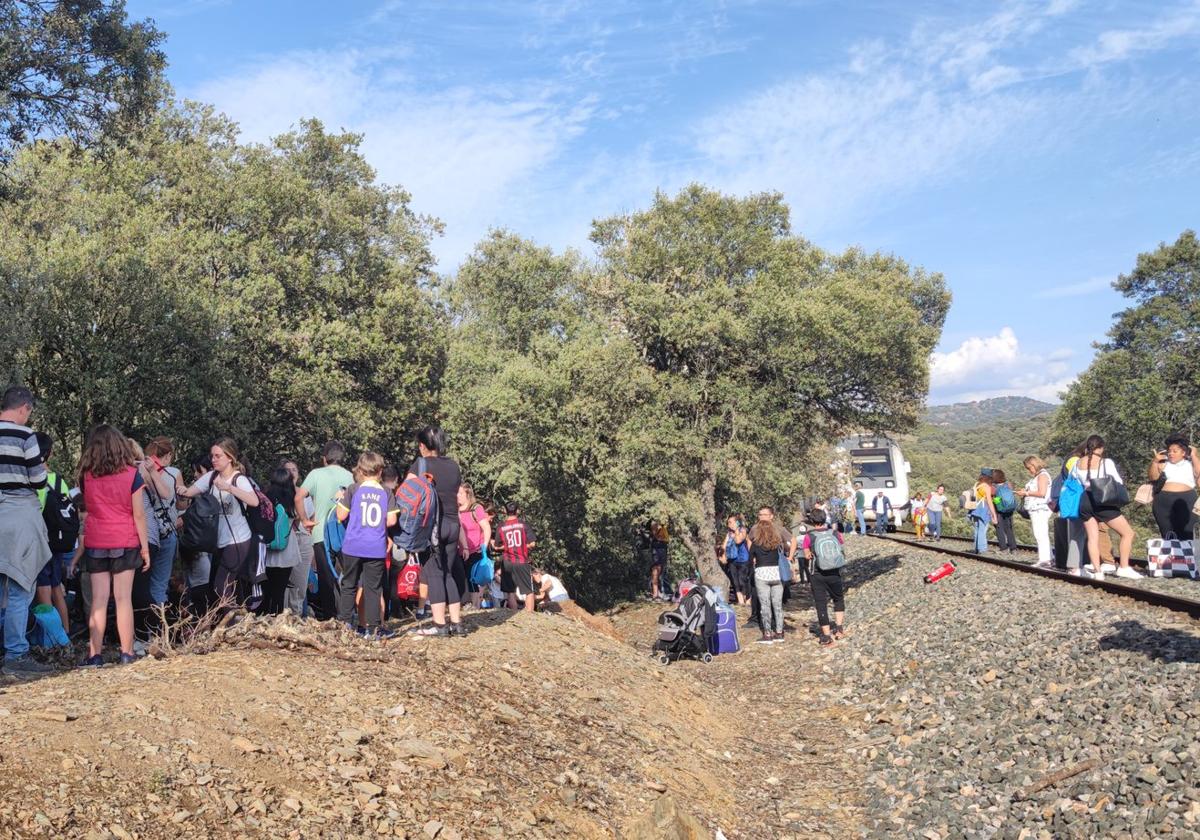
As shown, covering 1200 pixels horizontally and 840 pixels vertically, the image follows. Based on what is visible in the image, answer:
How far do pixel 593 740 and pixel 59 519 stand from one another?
504 centimetres

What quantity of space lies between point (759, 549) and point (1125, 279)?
3743 centimetres

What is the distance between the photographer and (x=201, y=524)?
26.8ft

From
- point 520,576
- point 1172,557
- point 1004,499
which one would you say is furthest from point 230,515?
point 1004,499

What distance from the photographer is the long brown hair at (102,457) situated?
711 centimetres

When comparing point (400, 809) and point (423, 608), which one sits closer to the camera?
point (400, 809)

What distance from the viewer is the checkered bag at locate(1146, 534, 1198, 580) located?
14.0m

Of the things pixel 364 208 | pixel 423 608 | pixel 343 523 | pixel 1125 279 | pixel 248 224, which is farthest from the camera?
pixel 1125 279

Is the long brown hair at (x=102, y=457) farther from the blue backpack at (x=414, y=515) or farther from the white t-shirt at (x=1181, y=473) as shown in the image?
the white t-shirt at (x=1181, y=473)

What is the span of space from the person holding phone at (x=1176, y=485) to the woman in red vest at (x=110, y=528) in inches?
519

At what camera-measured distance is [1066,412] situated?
1753 inches

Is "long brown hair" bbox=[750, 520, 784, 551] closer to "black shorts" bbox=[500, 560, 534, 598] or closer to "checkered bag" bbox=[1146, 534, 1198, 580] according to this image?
"black shorts" bbox=[500, 560, 534, 598]

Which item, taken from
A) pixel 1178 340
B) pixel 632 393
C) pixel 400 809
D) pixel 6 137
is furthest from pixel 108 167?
pixel 1178 340

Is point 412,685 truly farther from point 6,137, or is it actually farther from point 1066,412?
point 1066,412

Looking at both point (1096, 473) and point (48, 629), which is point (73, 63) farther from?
point (1096, 473)
